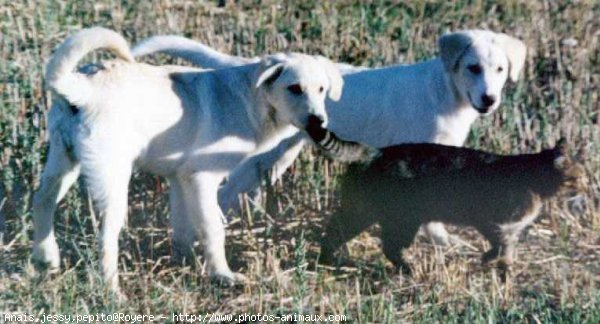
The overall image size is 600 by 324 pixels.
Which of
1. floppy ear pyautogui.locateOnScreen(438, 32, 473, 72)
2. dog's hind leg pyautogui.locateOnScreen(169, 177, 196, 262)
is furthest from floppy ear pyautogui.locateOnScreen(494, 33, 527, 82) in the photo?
dog's hind leg pyautogui.locateOnScreen(169, 177, 196, 262)

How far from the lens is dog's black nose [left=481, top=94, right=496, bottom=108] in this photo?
7.25 metres

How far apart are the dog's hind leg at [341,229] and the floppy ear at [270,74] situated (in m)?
0.82

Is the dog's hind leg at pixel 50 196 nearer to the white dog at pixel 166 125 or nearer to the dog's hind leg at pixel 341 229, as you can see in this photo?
the white dog at pixel 166 125

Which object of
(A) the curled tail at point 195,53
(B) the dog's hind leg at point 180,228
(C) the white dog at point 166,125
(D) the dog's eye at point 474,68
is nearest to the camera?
(C) the white dog at point 166,125

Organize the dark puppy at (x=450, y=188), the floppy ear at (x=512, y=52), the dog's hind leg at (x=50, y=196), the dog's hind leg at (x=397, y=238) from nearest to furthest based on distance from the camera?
1. the dog's hind leg at (x=50, y=196)
2. the dark puppy at (x=450, y=188)
3. the dog's hind leg at (x=397, y=238)
4. the floppy ear at (x=512, y=52)

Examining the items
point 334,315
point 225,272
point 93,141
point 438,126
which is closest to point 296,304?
point 334,315

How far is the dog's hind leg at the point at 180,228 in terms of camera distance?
6.89m

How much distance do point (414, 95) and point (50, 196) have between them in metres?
2.45

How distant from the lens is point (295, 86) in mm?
6512

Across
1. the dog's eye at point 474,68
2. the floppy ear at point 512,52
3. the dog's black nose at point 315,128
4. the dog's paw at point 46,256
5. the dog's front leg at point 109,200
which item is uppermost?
the floppy ear at point 512,52

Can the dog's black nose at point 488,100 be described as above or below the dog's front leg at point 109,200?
above

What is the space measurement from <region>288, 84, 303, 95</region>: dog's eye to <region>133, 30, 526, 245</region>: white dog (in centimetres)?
97

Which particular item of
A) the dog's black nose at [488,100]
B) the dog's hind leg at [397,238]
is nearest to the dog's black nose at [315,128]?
the dog's hind leg at [397,238]

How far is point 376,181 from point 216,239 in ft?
3.00
